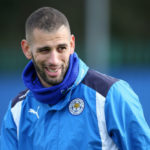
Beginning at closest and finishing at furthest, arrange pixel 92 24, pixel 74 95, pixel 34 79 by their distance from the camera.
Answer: pixel 74 95
pixel 34 79
pixel 92 24

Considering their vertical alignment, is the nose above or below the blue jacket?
above

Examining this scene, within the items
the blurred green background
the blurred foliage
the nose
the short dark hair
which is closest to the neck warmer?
the nose

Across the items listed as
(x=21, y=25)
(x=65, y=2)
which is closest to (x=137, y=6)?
(x=65, y=2)

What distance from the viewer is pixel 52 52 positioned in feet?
9.76

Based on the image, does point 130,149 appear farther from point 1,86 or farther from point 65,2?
point 65,2

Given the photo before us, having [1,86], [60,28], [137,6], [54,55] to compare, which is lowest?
[1,86]

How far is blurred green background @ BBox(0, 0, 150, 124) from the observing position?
9617 millimetres

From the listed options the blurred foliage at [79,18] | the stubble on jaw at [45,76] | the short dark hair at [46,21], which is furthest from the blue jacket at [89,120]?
the blurred foliage at [79,18]

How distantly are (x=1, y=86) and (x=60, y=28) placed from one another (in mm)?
6940

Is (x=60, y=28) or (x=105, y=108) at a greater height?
(x=60, y=28)

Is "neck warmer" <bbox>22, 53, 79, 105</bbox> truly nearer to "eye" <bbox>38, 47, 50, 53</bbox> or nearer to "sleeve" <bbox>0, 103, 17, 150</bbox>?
"eye" <bbox>38, 47, 50, 53</bbox>

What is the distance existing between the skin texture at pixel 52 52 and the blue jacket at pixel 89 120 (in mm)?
130

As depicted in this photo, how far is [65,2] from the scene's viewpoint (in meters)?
17.0

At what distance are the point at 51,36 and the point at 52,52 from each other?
0.36 ft
